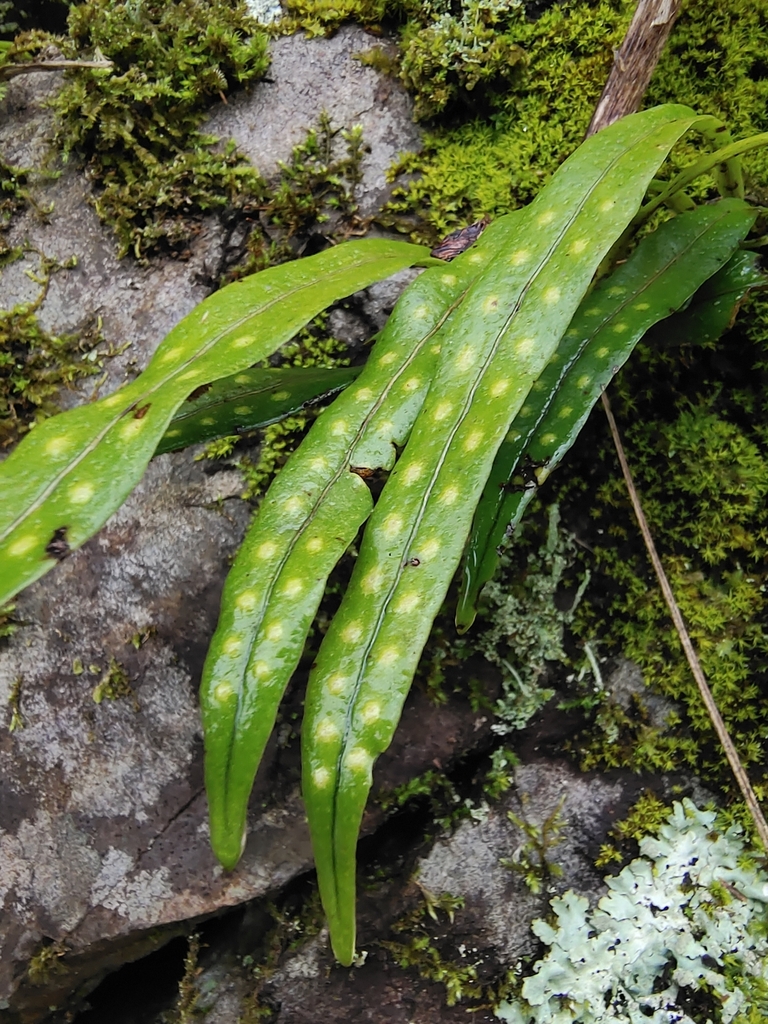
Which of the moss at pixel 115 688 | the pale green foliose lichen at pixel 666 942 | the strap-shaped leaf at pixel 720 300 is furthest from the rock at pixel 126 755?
the strap-shaped leaf at pixel 720 300

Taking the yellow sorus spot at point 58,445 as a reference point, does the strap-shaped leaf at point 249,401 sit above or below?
below

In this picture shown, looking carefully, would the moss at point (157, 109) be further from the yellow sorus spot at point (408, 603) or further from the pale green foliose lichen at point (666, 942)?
the pale green foliose lichen at point (666, 942)

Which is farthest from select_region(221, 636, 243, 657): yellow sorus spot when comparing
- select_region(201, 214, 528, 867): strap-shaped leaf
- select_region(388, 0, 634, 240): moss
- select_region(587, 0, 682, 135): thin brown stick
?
select_region(587, 0, 682, 135): thin brown stick

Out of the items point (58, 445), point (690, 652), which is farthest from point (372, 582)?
point (690, 652)

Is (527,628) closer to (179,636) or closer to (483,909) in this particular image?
(483,909)

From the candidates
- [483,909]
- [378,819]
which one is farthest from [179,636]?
[483,909]

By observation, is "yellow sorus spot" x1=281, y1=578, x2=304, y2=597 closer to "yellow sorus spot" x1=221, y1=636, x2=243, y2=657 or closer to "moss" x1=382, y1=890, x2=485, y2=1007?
"yellow sorus spot" x1=221, y1=636, x2=243, y2=657
